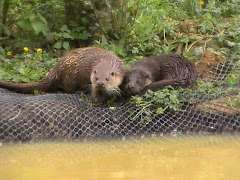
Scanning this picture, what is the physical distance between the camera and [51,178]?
11.3 ft

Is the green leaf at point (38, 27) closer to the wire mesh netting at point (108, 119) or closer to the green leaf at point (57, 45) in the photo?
the green leaf at point (57, 45)

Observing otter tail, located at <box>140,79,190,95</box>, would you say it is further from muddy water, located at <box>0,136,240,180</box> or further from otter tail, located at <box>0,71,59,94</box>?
otter tail, located at <box>0,71,59,94</box>

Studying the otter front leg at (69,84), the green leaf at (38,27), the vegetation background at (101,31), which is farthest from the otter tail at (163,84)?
the green leaf at (38,27)

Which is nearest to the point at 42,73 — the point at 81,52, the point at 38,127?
the point at 81,52

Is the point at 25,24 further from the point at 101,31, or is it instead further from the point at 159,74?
the point at 159,74

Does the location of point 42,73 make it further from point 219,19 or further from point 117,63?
point 219,19

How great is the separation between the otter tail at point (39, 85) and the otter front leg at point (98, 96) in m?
0.74

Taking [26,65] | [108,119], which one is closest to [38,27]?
[26,65]

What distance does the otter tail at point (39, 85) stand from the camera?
588 centimetres

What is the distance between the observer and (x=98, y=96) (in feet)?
18.0

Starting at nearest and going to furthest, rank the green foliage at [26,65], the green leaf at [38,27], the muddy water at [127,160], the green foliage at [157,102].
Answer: the muddy water at [127,160]
the green foliage at [157,102]
the green foliage at [26,65]
the green leaf at [38,27]

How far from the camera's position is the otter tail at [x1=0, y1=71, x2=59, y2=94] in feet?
19.3

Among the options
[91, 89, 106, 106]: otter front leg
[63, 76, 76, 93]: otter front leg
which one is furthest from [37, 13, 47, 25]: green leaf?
[91, 89, 106, 106]: otter front leg

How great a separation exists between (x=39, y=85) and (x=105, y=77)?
965 mm
